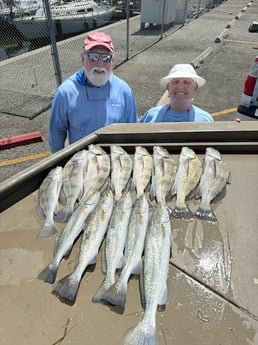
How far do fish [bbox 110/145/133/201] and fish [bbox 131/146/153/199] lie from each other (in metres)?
0.06

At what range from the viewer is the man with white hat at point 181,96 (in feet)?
11.4

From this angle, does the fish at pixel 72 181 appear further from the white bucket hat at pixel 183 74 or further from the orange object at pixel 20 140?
the orange object at pixel 20 140

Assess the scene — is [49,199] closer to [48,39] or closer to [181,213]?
[181,213]

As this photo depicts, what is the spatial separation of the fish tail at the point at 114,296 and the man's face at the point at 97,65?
105 inches

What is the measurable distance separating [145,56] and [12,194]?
1133 centimetres

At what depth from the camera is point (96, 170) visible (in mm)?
2715

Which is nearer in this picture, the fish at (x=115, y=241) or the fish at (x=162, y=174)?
the fish at (x=115, y=241)

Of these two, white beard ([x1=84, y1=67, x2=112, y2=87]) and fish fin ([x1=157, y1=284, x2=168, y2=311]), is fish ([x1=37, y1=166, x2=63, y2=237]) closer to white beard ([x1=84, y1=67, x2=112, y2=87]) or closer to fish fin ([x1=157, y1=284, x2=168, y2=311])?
fish fin ([x1=157, y1=284, x2=168, y2=311])

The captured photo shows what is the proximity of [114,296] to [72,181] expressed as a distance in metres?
1.15

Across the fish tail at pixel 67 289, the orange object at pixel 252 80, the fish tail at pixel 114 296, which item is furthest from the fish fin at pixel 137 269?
the orange object at pixel 252 80

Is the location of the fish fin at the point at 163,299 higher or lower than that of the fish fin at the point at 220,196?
lower

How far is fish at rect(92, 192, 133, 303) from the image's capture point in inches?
71.6

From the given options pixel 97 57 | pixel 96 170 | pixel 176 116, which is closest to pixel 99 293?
pixel 96 170

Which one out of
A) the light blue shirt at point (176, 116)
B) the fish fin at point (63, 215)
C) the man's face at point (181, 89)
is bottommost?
the fish fin at point (63, 215)
